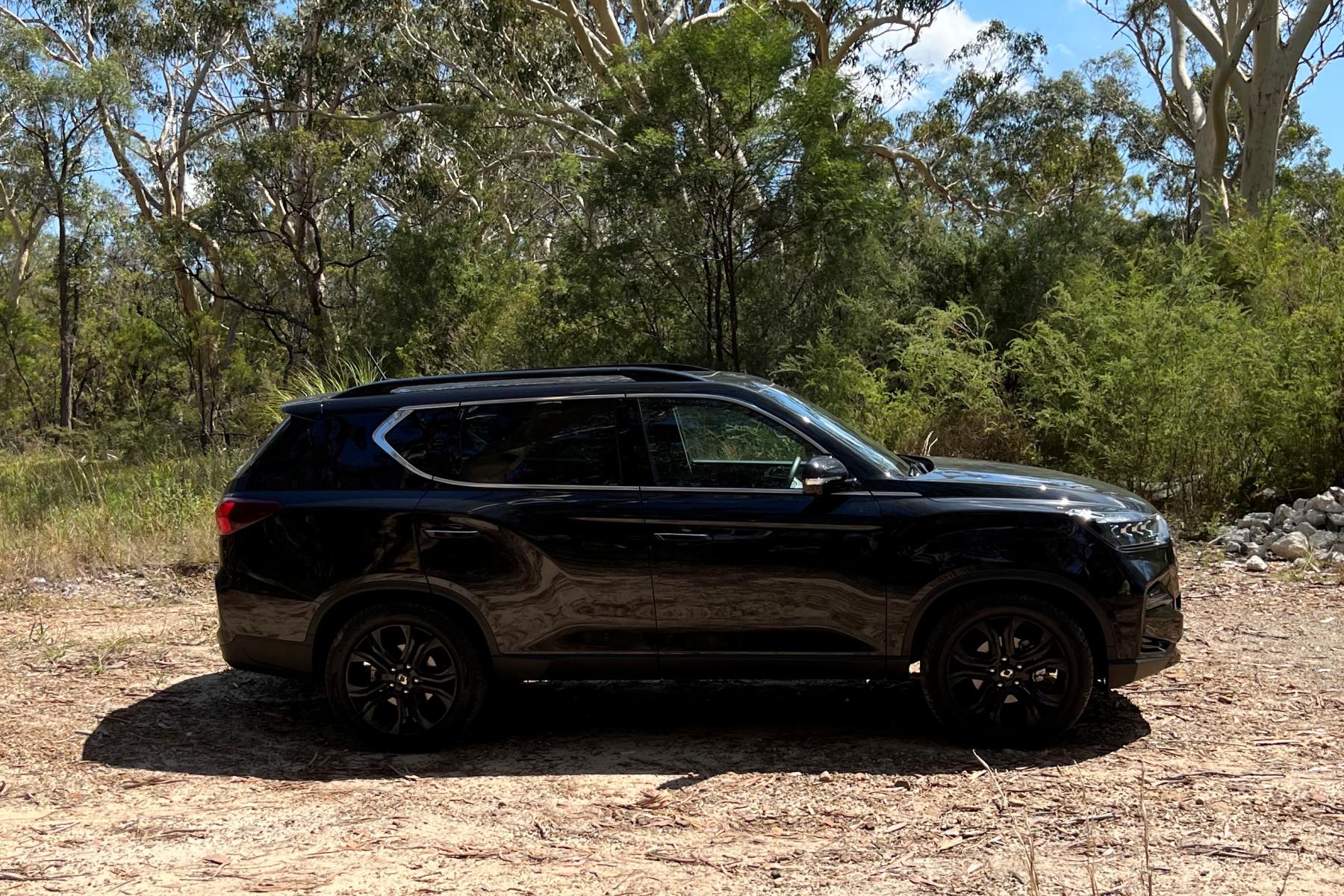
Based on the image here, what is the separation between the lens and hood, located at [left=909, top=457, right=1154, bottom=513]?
5.09 metres

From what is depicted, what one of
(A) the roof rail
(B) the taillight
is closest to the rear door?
(A) the roof rail

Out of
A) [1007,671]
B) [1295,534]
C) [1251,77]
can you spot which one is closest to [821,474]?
[1007,671]

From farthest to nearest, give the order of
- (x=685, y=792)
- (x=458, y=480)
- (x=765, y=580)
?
(x=458, y=480) < (x=765, y=580) < (x=685, y=792)

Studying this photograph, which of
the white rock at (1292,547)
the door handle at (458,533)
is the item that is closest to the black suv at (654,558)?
the door handle at (458,533)

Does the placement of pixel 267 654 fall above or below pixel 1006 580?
below

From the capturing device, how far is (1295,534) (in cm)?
902

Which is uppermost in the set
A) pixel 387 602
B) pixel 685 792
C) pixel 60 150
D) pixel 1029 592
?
pixel 60 150

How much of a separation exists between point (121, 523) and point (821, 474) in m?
8.62

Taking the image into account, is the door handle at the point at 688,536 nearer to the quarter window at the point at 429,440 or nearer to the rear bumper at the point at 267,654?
the quarter window at the point at 429,440

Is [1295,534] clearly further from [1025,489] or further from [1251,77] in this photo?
[1251,77]

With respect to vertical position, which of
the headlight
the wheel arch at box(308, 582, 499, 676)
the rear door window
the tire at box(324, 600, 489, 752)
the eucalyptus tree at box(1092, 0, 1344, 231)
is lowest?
the tire at box(324, 600, 489, 752)

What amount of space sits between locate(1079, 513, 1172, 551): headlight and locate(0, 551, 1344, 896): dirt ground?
0.89 meters

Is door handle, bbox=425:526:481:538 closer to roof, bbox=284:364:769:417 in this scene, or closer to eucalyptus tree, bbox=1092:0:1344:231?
roof, bbox=284:364:769:417

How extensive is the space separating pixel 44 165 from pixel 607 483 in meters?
32.2
